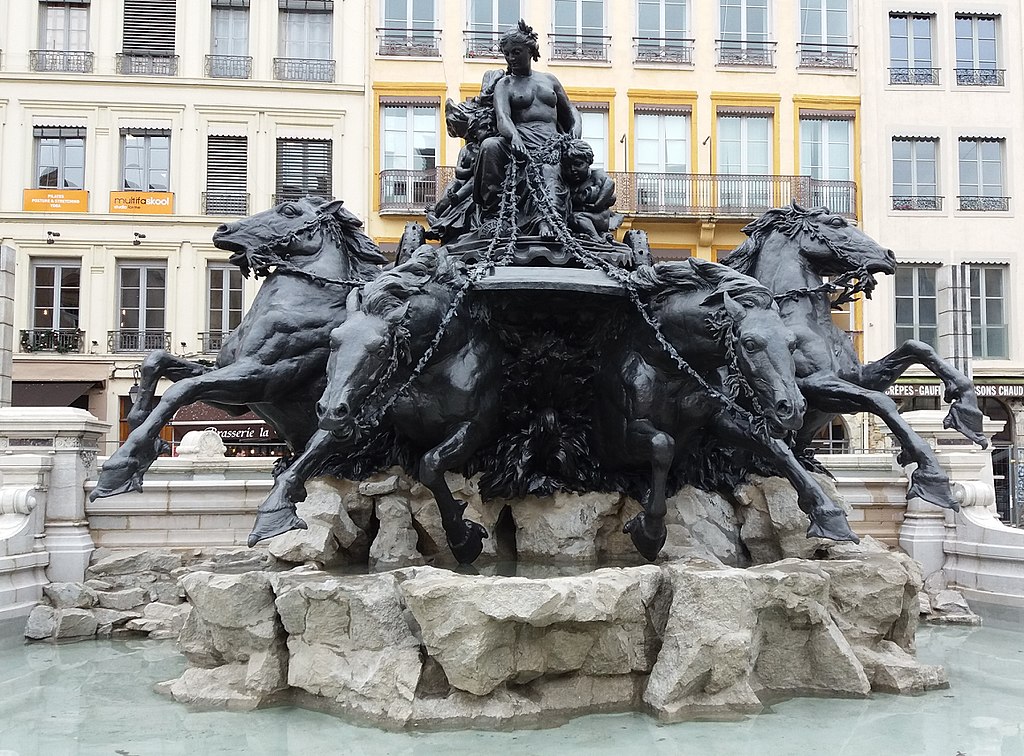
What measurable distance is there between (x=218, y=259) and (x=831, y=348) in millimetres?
16738

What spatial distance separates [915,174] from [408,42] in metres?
12.3

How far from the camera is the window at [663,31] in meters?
22.1

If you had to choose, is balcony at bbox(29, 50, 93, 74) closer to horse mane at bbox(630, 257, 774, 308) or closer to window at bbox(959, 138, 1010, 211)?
horse mane at bbox(630, 257, 774, 308)

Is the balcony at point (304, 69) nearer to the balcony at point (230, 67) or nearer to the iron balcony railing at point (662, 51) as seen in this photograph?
the balcony at point (230, 67)

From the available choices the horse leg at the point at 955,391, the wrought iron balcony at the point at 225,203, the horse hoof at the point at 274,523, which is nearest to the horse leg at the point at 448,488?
the horse hoof at the point at 274,523

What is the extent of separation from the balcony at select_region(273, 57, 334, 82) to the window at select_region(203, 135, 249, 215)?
5.94 ft

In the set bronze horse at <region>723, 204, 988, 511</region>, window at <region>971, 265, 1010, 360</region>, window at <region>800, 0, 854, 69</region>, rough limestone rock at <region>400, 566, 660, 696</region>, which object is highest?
window at <region>800, 0, 854, 69</region>

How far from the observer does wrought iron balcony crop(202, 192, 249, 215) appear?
2081 cm

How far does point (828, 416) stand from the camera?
6.92m

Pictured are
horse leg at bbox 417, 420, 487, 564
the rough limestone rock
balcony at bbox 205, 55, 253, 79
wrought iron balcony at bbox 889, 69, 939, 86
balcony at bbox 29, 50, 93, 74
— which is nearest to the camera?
the rough limestone rock

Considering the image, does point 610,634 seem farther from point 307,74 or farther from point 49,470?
point 307,74

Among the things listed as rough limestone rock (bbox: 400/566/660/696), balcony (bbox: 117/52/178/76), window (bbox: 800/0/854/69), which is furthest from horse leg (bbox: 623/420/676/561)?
window (bbox: 800/0/854/69)

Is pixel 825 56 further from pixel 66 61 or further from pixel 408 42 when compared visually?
pixel 66 61

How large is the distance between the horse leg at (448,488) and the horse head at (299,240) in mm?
1719
